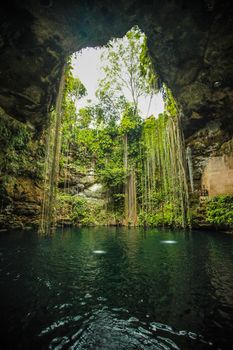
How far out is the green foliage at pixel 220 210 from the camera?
26.9ft

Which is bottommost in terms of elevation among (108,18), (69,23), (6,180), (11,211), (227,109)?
(11,211)

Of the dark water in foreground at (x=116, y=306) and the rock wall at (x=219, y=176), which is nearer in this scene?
the dark water in foreground at (x=116, y=306)

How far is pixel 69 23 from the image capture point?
5.44 metres

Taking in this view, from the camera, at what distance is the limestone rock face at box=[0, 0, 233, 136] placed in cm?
504

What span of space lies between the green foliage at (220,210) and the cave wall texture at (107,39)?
3788 millimetres

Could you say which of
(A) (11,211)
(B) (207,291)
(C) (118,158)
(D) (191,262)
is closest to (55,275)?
(B) (207,291)

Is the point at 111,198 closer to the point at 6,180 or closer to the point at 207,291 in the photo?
the point at 6,180

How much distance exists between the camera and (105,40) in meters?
6.55

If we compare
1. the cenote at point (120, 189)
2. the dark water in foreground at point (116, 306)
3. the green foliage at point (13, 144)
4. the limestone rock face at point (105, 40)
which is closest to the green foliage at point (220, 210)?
the cenote at point (120, 189)

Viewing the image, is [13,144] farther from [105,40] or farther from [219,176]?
[219,176]

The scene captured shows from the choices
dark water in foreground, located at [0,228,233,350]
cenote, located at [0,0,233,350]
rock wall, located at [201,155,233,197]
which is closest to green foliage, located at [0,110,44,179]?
cenote, located at [0,0,233,350]

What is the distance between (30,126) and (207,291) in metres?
8.98

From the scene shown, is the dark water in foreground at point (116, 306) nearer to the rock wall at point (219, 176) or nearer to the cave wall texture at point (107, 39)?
the cave wall texture at point (107, 39)

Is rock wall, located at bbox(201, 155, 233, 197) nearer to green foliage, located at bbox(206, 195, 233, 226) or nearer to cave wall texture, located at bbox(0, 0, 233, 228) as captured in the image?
green foliage, located at bbox(206, 195, 233, 226)
